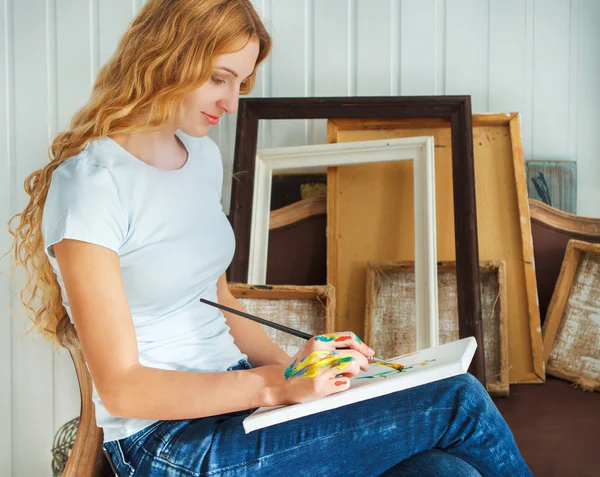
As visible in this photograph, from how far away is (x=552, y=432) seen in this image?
162 centimetres

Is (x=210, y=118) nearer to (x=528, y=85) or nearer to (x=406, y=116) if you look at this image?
(x=406, y=116)

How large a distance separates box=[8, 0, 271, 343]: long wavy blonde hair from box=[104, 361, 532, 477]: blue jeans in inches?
15.2

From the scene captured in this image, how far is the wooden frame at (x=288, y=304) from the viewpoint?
6.08ft

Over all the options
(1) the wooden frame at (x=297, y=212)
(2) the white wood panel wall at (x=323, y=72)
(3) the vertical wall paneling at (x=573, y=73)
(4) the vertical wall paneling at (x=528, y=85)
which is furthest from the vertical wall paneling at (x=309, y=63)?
(3) the vertical wall paneling at (x=573, y=73)

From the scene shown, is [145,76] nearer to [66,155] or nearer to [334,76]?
[66,155]

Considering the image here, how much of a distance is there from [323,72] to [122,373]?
144 cm

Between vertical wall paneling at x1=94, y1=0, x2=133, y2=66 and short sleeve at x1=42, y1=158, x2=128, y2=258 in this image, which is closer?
short sleeve at x1=42, y1=158, x2=128, y2=258

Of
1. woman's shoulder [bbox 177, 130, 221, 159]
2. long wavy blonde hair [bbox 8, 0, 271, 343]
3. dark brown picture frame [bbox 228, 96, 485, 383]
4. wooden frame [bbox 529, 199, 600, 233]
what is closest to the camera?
long wavy blonde hair [bbox 8, 0, 271, 343]

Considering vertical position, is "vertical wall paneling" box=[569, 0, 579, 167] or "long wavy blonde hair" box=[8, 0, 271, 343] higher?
"vertical wall paneling" box=[569, 0, 579, 167]

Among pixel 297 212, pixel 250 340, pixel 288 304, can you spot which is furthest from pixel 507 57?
pixel 250 340

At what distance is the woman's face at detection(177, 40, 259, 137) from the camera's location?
1201 millimetres

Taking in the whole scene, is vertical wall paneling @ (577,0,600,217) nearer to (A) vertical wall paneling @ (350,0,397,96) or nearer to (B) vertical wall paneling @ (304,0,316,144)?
(A) vertical wall paneling @ (350,0,397,96)

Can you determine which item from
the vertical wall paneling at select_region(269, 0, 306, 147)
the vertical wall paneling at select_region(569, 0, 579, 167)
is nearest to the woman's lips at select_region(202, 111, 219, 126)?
the vertical wall paneling at select_region(269, 0, 306, 147)

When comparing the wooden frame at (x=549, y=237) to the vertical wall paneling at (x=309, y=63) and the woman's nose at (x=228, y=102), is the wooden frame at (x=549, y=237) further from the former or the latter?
the woman's nose at (x=228, y=102)
